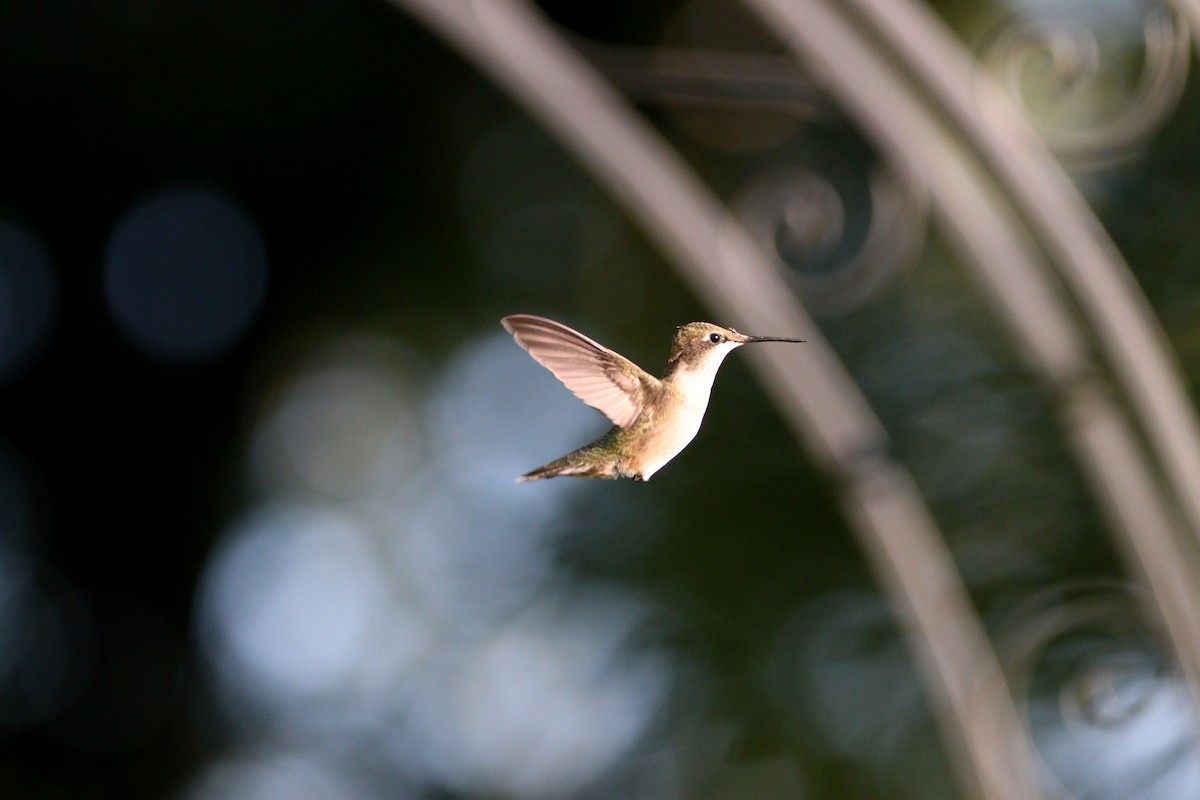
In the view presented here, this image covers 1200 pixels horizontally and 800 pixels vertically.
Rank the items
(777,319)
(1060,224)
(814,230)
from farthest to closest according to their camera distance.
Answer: (777,319)
(1060,224)
(814,230)

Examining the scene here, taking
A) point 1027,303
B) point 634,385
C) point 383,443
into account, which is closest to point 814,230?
point 1027,303

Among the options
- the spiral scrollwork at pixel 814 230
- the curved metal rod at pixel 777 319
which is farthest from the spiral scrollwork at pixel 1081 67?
the curved metal rod at pixel 777 319

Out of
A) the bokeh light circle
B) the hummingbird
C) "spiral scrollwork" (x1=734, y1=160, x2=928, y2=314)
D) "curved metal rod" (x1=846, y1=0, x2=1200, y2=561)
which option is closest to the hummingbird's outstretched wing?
the hummingbird

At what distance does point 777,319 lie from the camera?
56.6 inches

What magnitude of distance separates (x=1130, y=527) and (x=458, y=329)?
2627mm

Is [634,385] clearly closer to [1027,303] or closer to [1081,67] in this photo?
[1081,67]

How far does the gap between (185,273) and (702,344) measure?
14.4 feet

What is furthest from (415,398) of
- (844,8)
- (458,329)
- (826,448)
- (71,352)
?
(844,8)

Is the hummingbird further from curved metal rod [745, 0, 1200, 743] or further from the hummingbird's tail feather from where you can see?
curved metal rod [745, 0, 1200, 743]

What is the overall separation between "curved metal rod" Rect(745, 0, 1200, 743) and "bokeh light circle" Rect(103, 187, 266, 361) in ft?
10.2

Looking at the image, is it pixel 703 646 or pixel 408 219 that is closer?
pixel 703 646

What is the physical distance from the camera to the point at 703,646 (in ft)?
9.62

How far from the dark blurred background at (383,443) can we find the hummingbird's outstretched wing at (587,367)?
209cm

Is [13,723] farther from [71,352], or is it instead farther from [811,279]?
[811,279]
